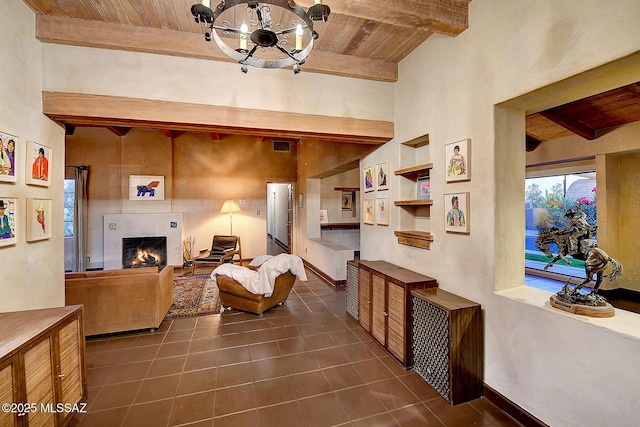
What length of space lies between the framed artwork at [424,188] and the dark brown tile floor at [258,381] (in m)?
1.77

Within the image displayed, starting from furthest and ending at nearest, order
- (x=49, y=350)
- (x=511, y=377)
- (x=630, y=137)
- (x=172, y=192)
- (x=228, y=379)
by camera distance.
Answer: (x=172, y=192) < (x=630, y=137) < (x=228, y=379) < (x=511, y=377) < (x=49, y=350)

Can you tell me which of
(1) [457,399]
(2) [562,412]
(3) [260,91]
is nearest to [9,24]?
(3) [260,91]

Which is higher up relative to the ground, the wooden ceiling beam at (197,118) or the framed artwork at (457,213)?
the wooden ceiling beam at (197,118)

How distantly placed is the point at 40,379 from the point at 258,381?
1.45 metres

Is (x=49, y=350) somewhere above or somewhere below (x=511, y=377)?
above

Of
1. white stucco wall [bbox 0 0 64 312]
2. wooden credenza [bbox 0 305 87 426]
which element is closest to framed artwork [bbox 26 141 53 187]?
white stucco wall [bbox 0 0 64 312]

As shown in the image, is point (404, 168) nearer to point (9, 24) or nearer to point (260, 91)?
point (260, 91)

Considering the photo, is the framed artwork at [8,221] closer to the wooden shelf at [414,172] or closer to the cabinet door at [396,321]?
the cabinet door at [396,321]

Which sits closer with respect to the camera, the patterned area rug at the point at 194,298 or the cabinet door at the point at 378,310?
the cabinet door at the point at 378,310

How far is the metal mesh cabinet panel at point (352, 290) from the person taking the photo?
3.63 metres

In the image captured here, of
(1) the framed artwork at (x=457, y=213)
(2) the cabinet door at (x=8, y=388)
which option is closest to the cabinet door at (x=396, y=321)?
(1) the framed artwork at (x=457, y=213)

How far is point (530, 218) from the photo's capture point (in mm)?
6227

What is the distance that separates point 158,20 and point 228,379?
331 cm

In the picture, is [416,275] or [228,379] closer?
[228,379]
